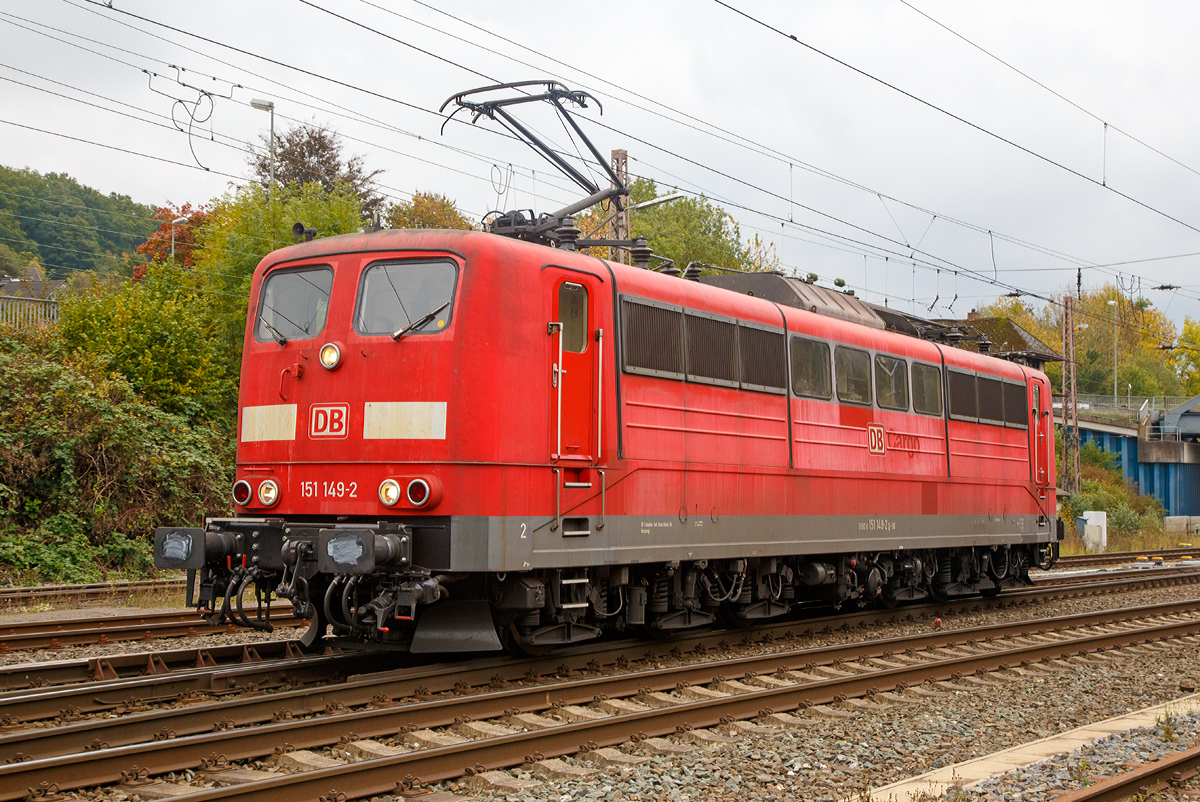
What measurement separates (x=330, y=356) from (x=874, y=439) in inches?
300

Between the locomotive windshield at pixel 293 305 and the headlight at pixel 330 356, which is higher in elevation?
the locomotive windshield at pixel 293 305

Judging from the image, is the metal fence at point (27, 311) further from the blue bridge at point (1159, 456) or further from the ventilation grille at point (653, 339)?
the blue bridge at point (1159, 456)

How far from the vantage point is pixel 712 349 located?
11453 millimetres

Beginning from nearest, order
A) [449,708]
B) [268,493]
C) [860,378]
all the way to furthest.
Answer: [449,708]
[268,493]
[860,378]

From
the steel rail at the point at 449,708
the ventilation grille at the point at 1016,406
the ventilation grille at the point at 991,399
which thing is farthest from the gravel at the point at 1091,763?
the ventilation grille at the point at 1016,406

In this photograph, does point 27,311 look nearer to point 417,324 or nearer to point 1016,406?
point 417,324

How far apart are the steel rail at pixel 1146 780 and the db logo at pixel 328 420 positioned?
589 cm

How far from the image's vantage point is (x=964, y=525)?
1616cm

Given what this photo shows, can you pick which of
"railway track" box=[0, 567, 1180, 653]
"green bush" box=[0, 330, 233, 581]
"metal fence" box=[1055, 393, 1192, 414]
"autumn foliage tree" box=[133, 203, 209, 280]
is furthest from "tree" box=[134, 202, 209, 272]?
"metal fence" box=[1055, 393, 1192, 414]

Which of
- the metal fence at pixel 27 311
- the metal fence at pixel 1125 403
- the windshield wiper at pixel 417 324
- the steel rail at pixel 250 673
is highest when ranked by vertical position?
the metal fence at pixel 1125 403

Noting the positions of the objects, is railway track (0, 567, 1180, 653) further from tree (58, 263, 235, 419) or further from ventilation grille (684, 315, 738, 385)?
tree (58, 263, 235, 419)

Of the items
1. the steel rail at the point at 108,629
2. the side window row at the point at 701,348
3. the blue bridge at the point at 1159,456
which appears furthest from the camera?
the blue bridge at the point at 1159,456

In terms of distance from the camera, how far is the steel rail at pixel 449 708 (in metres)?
6.22

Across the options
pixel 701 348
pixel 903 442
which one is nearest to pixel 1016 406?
pixel 903 442
